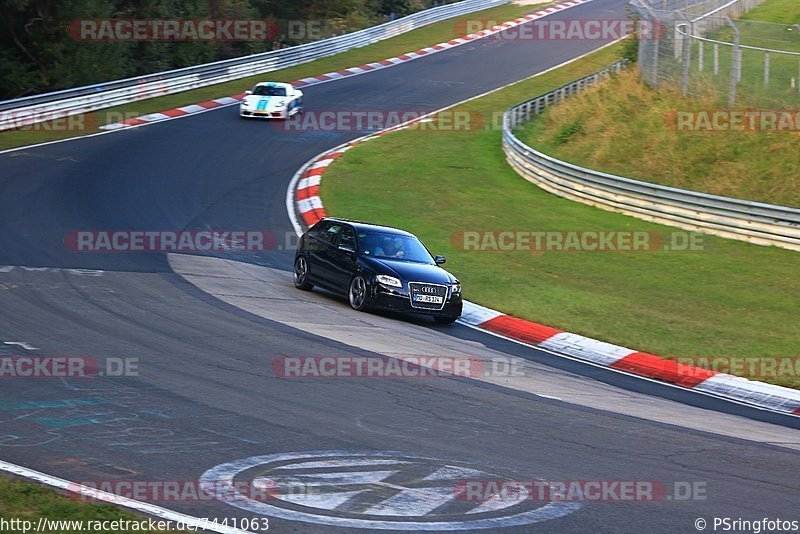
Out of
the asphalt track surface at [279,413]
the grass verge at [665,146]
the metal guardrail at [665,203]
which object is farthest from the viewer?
the grass verge at [665,146]

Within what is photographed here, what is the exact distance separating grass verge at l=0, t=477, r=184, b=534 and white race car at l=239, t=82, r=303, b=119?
91.2 ft

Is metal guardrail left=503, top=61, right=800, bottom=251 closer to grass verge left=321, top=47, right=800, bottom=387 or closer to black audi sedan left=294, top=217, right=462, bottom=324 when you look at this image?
grass verge left=321, top=47, right=800, bottom=387

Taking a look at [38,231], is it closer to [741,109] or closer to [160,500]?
[160,500]

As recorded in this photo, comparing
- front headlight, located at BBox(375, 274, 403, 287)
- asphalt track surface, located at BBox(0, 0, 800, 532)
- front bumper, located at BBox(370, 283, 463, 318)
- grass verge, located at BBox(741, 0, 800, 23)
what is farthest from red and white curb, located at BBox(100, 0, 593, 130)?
front bumper, located at BBox(370, 283, 463, 318)

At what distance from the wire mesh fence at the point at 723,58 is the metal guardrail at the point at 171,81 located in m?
17.5

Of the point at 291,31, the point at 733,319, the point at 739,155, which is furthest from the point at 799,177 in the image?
the point at 291,31

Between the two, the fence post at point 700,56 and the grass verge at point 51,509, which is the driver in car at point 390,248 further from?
the fence post at point 700,56

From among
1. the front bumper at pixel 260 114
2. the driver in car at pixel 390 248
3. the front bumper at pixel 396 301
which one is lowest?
the front bumper at pixel 396 301

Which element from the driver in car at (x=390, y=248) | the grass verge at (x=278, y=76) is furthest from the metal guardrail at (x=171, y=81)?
the driver in car at (x=390, y=248)

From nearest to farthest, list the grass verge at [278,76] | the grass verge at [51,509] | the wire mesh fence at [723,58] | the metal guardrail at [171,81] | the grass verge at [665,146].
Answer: the grass verge at [51,509] < the grass verge at [665,146] < the wire mesh fence at [723,58] < the grass verge at [278,76] < the metal guardrail at [171,81]

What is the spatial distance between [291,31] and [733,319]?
42.4m

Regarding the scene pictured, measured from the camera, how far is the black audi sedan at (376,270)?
49.9 ft

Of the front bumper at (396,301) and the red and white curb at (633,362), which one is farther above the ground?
the front bumper at (396,301)

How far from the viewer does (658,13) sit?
102 ft
